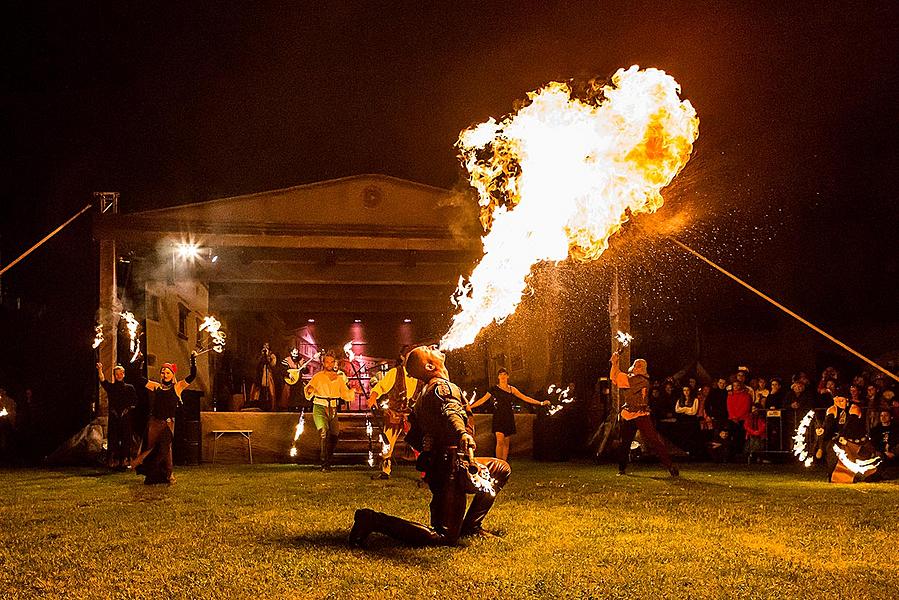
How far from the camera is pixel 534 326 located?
24.7 m

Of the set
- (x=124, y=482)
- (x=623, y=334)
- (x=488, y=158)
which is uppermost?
(x=488, y=158)

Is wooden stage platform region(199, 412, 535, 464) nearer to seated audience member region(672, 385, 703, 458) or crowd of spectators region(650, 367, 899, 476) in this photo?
seated audience member region(672, 385, 703, 458)

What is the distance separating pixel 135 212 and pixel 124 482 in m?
7.47

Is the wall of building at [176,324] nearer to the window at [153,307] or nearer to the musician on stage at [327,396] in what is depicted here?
the window at [153,307]

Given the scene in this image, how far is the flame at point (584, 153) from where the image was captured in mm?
9891

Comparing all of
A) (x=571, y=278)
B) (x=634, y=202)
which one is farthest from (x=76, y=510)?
(x=571, y=278)

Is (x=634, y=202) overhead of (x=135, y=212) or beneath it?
beneath

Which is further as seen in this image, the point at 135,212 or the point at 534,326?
the point at 534,326

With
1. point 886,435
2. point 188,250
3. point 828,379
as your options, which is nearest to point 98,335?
point 188,250

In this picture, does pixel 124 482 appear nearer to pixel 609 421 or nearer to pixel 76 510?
pixel 76 510

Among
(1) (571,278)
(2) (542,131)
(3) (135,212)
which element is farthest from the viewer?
(1) (571,278)

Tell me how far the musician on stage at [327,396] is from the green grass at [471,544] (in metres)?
2.65

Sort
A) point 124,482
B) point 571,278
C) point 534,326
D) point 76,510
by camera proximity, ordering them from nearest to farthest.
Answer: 1. point 76,510
2. point 124,482
3. point 571,278
4. point 534,326

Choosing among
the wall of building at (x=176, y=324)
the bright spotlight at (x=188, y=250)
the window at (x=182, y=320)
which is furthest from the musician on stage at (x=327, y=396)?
the window at (x=182, y=320)
